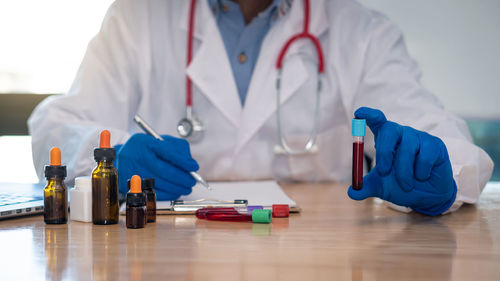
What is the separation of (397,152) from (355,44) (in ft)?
2.40

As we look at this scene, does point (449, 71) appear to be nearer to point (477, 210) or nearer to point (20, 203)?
point (477, 210)

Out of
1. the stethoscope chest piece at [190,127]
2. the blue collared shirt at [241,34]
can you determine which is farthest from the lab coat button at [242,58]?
the stethoscope chest piece at [190,127]

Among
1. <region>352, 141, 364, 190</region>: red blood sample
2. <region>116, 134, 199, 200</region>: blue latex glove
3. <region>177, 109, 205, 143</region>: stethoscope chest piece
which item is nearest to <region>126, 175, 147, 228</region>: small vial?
<region>116, 134, 199, 200</region>: blue latex glove

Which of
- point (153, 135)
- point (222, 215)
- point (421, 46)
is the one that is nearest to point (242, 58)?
point (153, 135)

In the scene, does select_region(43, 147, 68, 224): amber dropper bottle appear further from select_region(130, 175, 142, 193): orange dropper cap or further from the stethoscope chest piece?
the stethoscope chest piece

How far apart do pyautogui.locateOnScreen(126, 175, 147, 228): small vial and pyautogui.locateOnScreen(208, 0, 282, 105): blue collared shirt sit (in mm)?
734

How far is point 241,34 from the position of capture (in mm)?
1455

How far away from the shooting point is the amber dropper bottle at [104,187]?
72cm

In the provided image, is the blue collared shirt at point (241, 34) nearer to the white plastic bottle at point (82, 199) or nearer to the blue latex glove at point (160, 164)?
the blue latex glove at point (160, 164)

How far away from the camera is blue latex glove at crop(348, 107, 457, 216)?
733 mm

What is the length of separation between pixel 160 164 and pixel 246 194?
0.19m

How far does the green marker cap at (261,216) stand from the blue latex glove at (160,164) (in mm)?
222

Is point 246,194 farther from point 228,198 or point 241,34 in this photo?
point 241,34

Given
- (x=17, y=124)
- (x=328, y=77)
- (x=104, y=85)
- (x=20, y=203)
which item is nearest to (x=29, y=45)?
(x=17, y=124)
